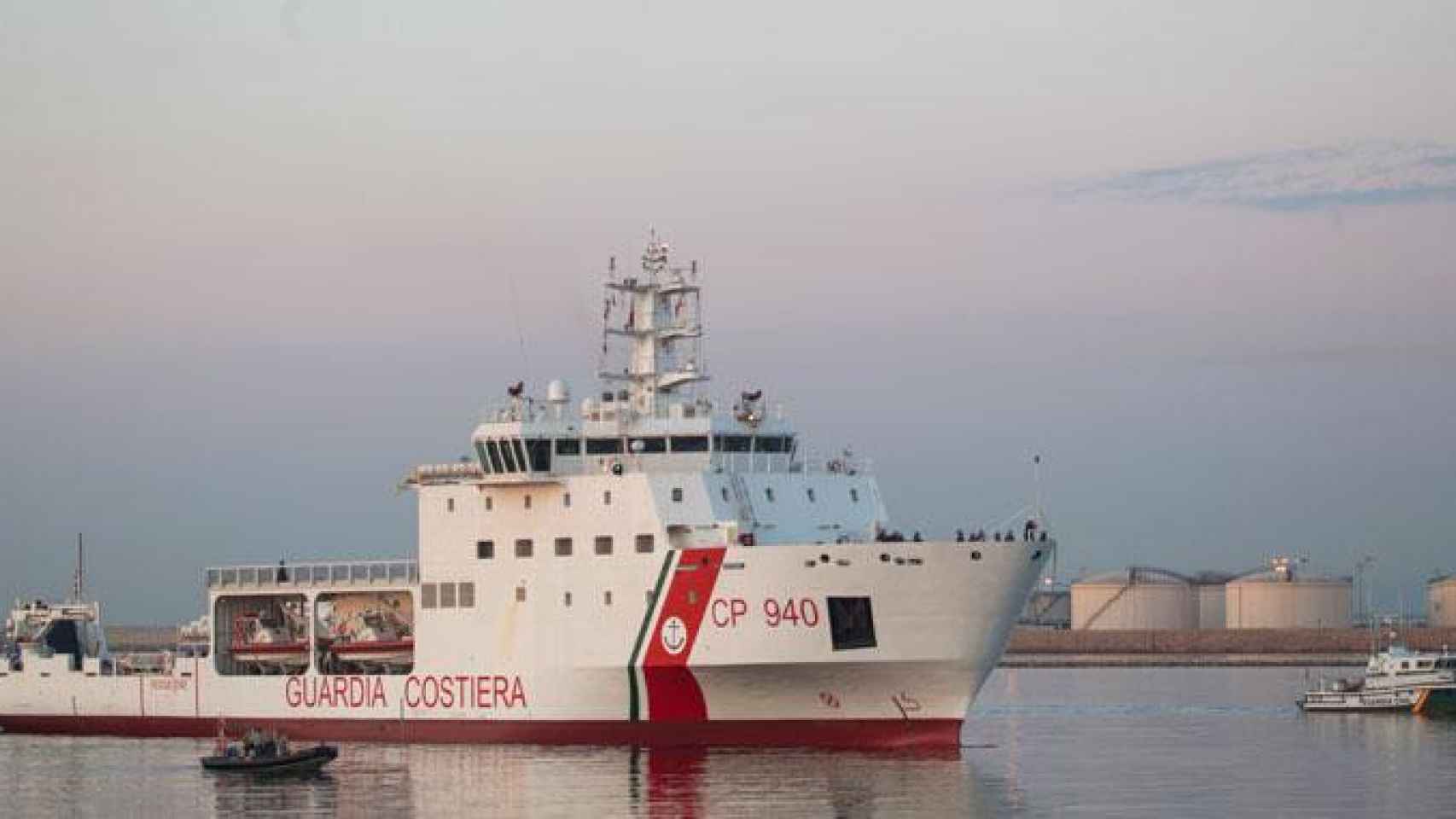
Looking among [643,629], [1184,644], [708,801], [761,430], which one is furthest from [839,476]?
[1184,644]

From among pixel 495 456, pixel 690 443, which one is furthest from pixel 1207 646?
pixel 495 456

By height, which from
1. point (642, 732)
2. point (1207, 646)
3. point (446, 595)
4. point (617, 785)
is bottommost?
point (1207, 646)

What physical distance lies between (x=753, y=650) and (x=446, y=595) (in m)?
7.22

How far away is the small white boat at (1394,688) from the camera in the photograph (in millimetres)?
60469

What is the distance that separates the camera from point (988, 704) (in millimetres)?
69875

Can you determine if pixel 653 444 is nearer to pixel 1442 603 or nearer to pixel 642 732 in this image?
pixel 642 732

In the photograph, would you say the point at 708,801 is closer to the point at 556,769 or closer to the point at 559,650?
the point at 556,769

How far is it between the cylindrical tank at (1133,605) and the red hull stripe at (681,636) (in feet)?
279

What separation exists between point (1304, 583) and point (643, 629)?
8454 cm

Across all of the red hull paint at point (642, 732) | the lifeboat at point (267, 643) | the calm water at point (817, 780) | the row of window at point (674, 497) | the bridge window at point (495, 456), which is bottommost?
the calm water at point (817, 780)

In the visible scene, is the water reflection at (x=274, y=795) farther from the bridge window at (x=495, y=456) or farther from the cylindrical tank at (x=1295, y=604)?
the cylindrical tank at (x=1295, y=604)

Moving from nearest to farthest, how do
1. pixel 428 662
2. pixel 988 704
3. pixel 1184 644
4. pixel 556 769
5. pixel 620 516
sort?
pixel 556 769, pixel 620 516, pixel 428 662, pixel 988 704, pixel 1184 644

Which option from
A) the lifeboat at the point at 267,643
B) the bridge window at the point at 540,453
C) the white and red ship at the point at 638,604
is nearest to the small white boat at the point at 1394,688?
the white and red ship at the point at 638,604

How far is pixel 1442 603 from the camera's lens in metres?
124
